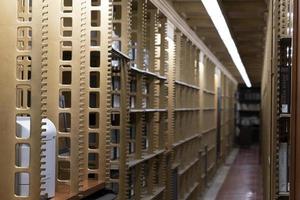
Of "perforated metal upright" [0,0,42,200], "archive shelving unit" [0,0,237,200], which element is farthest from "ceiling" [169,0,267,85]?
"perforated metal upright" [0,0,42,200]

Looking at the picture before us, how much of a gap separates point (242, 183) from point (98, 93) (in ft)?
27.5

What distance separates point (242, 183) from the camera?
11156 mm

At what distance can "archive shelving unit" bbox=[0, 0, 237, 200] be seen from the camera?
6.84 feet

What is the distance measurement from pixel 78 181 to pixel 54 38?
78 centimetres

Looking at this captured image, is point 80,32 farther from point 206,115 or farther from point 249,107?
point 249,107

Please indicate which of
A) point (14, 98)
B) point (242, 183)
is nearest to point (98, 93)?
point (14, 98)

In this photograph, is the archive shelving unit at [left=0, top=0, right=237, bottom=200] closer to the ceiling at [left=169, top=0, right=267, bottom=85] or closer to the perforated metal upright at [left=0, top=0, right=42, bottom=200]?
the perforated metal upright at [left=0, top=0, right=42, bottom=200]

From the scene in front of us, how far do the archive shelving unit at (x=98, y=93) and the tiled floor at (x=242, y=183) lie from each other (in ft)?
7.09

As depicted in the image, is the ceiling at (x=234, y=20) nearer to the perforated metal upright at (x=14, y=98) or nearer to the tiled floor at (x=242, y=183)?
the tiled floor at (x=242, y=183)

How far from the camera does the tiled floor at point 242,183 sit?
9.30m

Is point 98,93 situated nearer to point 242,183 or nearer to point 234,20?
point 234,20

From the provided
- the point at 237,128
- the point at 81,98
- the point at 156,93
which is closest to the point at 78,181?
the point at 81,98

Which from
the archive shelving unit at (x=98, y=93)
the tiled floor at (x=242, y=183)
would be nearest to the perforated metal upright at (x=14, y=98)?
the archive shelving unit at (x=98, y=93)

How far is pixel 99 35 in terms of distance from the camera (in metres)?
3.33
